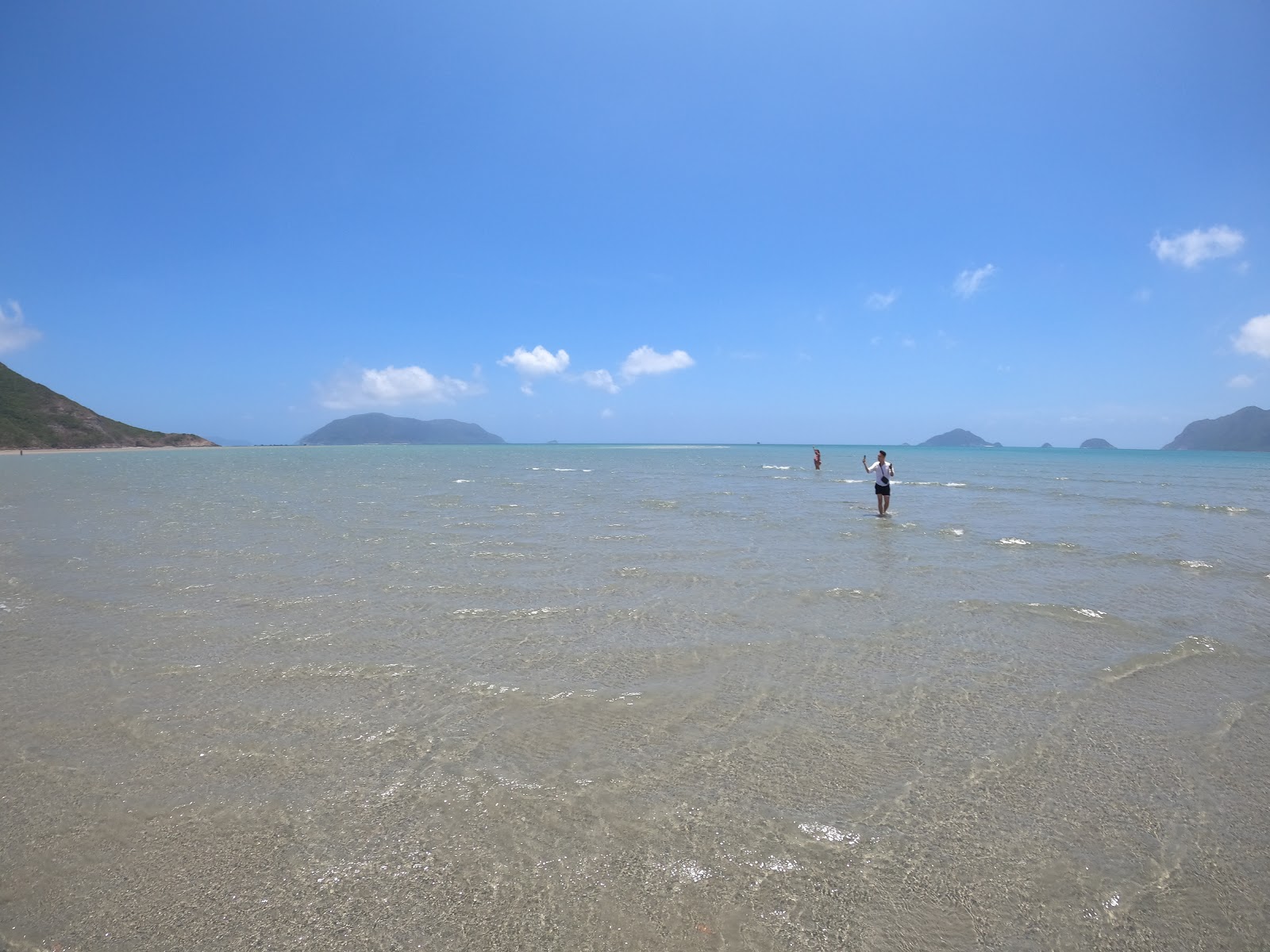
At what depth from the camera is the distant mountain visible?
12325cm

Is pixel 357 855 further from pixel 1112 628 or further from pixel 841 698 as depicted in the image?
pixel 1112 628

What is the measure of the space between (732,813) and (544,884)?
1553 millimetres

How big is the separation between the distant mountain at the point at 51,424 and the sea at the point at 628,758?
158 metres

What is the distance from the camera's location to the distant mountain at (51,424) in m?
123

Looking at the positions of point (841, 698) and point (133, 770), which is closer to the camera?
point (133, 770)

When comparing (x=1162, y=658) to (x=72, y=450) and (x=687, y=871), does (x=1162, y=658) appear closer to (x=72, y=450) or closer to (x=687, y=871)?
(x=687, y=871)

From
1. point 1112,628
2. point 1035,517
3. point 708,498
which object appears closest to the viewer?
point 1112,628

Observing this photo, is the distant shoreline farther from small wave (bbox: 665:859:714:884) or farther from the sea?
small wave (bbox: 665:859:714:884)

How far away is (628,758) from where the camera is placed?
5.48 metres

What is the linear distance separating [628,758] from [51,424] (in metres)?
183

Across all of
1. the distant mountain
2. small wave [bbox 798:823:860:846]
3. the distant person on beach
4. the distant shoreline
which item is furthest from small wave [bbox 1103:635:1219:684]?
the distant mountain

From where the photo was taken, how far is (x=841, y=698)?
22.4ft

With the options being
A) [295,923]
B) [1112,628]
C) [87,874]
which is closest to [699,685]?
[295,923]

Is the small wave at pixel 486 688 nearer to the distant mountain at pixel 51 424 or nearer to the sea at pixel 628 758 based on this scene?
the sea at pixel 628 758
